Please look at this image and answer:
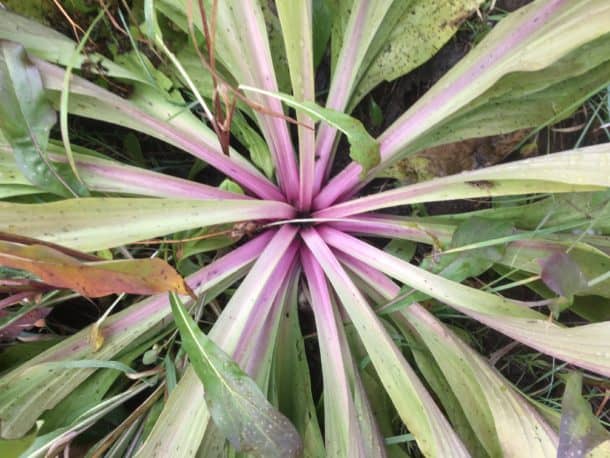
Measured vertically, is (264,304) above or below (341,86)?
below

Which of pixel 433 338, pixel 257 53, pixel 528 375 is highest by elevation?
pixel 257 53

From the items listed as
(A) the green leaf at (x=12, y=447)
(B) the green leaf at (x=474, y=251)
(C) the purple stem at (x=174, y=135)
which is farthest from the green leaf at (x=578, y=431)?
(A) the green leaf at (x=12, y=447)

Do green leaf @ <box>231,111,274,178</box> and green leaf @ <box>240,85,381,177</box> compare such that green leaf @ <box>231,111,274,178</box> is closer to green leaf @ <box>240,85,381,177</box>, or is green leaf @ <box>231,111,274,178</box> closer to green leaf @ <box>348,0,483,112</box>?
green leaf @ <box>348,0,483,112</box>

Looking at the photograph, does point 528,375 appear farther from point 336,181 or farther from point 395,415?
point 336,181

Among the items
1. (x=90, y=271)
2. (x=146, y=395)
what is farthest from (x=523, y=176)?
(x=146, y=395)

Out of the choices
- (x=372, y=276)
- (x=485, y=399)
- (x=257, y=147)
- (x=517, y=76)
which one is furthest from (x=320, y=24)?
(x=485, y=399)

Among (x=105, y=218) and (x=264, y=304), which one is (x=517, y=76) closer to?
(x=264, y=304)
